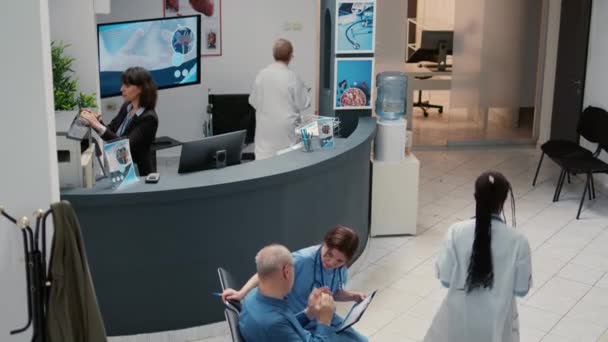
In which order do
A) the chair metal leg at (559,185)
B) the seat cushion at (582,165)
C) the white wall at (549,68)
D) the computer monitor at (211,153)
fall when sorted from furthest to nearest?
the white wall at (549,68), the chair metal leg at (559,185), the seat cushion at (582,165), the computer monitor at (211,153)

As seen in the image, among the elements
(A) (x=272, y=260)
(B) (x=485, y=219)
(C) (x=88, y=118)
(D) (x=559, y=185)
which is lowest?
(D) (x=559, y=185)

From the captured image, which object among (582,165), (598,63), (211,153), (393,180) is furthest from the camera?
(598,63)

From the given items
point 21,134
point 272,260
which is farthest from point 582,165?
point 21,134

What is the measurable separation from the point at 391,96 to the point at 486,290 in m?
3.55

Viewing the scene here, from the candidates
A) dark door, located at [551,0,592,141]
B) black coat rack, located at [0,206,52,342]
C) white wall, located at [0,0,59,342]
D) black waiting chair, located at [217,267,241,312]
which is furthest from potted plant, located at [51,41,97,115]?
dark door, located at [551,0,592,141]

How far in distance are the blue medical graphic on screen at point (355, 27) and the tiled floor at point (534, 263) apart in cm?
163

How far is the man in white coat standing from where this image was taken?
6684 mm

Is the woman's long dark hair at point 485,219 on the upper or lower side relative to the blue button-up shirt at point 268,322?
upper

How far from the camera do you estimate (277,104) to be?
6.75 m

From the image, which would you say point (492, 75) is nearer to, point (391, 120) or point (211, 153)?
point (391, 120)

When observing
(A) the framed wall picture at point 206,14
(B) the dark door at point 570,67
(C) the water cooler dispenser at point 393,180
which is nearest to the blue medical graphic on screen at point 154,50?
(A) the framed wall picture at point 206,14

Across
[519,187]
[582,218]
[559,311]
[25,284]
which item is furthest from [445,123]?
[25,284]

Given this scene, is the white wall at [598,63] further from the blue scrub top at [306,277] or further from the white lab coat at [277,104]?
the blue scrub top at [306,277]

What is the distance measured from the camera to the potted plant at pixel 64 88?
555 cm
